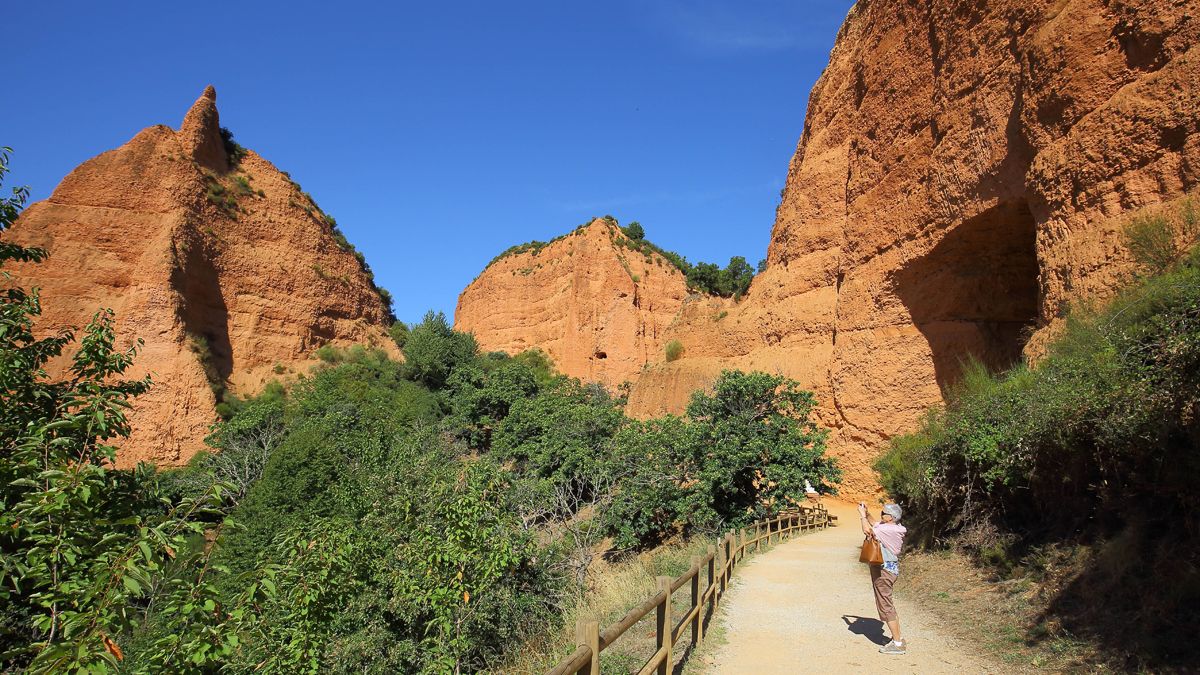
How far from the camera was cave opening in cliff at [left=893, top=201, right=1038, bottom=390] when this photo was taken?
63.6 ft

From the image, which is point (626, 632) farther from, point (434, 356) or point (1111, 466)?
point (434, 356)

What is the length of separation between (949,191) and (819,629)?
1518 centimetres

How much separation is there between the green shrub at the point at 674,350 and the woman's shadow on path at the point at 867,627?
89.5ft

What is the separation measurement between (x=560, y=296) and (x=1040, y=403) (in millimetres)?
49462

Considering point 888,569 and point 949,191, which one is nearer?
point 888,569

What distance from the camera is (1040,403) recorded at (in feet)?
27.4

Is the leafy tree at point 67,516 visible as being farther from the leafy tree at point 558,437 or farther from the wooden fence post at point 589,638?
the leafy tree at point 558,437

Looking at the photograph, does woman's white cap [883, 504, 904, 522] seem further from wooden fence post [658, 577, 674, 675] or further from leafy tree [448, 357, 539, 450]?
leafy tree [448, 357, 539, 450]

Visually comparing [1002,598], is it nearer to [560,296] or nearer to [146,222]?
[146,222]

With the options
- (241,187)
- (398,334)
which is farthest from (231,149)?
(398,334)

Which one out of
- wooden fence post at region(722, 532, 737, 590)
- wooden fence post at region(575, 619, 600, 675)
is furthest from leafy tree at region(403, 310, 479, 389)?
wooden fence post at region(575, 619, 600, 675)

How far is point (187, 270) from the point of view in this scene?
36.2m

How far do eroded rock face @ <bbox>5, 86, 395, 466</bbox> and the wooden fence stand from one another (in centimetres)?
2812

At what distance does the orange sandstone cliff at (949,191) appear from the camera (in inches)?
481
